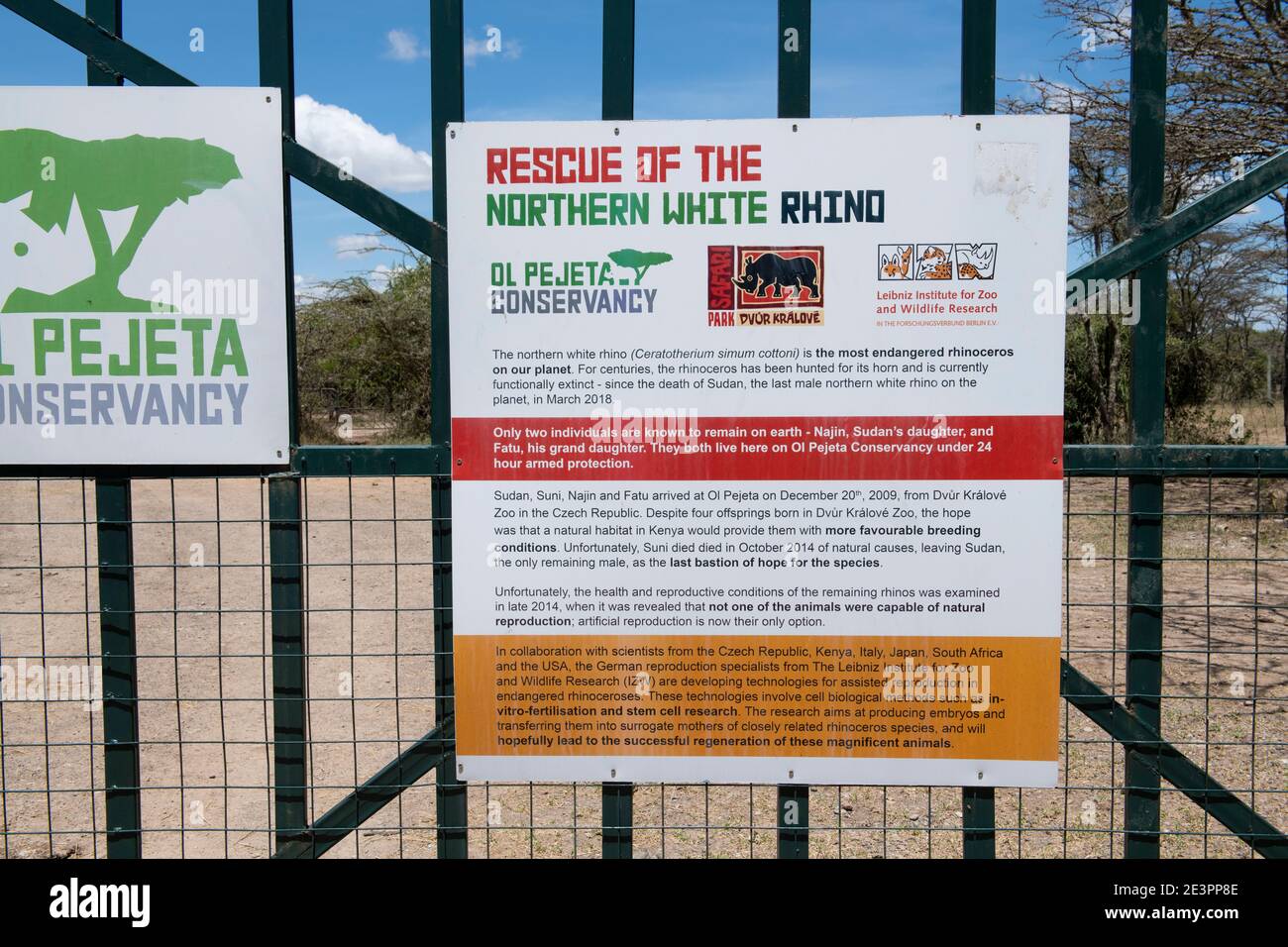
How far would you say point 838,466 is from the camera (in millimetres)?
3014

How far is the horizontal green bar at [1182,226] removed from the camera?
3029 mm

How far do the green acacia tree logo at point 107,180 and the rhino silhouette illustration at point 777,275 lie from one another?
1561mm

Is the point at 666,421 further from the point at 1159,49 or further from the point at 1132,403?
the point at 1159,49

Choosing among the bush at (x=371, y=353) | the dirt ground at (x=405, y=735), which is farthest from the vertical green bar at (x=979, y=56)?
the bush at (x=371, y=353)

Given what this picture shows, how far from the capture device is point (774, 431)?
3.01m

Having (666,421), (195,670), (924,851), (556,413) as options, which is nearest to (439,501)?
(556,413)

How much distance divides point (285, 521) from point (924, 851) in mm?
2755

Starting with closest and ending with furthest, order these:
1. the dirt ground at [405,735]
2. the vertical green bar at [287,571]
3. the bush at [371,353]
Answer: the vertical green bar at [287,571] → the dirt ground at [405,735] → the bush at [371,353]

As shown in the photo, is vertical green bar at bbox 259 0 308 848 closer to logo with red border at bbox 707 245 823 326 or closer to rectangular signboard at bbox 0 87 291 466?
rectangular signboard at bbox 0 87 291 466

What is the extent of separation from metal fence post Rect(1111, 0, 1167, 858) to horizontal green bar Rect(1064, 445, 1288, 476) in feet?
0.15

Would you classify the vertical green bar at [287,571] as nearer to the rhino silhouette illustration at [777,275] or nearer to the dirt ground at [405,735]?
the dirt ground at [405,735]

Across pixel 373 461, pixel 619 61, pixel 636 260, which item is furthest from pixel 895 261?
pixel 373 461

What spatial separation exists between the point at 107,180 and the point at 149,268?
0.29 meters

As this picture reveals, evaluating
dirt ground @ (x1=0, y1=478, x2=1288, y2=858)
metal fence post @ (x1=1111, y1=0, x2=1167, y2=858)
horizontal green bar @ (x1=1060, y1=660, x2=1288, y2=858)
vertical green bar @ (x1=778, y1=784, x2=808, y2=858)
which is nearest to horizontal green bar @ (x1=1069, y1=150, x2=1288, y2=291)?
metal fence post @ (x1=1111, y1=0, x2=1167, y2=858)
